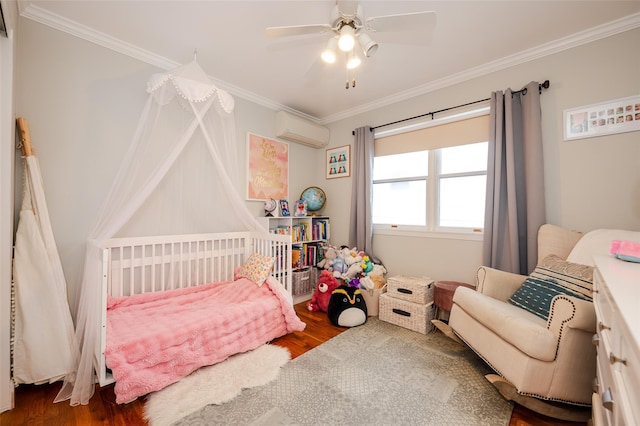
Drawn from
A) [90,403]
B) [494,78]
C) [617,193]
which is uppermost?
[494,78]

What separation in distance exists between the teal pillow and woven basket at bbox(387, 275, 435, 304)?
763 millimetres

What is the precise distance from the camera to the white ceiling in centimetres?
188

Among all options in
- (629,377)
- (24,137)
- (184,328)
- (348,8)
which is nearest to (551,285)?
(629,377)

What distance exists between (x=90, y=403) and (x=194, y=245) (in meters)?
1.39

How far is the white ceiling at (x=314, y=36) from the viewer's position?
1.88 m

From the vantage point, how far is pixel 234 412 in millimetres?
1519

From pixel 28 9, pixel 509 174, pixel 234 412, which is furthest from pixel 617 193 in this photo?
pixel 28 9

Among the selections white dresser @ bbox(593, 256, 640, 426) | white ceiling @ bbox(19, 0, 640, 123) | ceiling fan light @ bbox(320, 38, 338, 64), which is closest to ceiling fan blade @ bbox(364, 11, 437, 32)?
ceiling fan light @ bbox(320, 38, 338, 64)

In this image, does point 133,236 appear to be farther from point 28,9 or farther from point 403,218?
point 403,218

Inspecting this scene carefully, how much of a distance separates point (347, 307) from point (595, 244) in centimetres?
200

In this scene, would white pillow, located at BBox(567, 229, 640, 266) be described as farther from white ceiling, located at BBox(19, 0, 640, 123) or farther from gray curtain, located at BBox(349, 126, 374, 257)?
gray curtain, located at BBox(349, 126, 374, 257)

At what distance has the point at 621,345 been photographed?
0.69 metres

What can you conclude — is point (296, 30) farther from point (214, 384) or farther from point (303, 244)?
point (303, 244)

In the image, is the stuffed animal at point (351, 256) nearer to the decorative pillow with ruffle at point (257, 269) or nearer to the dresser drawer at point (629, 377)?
the decorative pillow with ruffle at point (257, 269)
